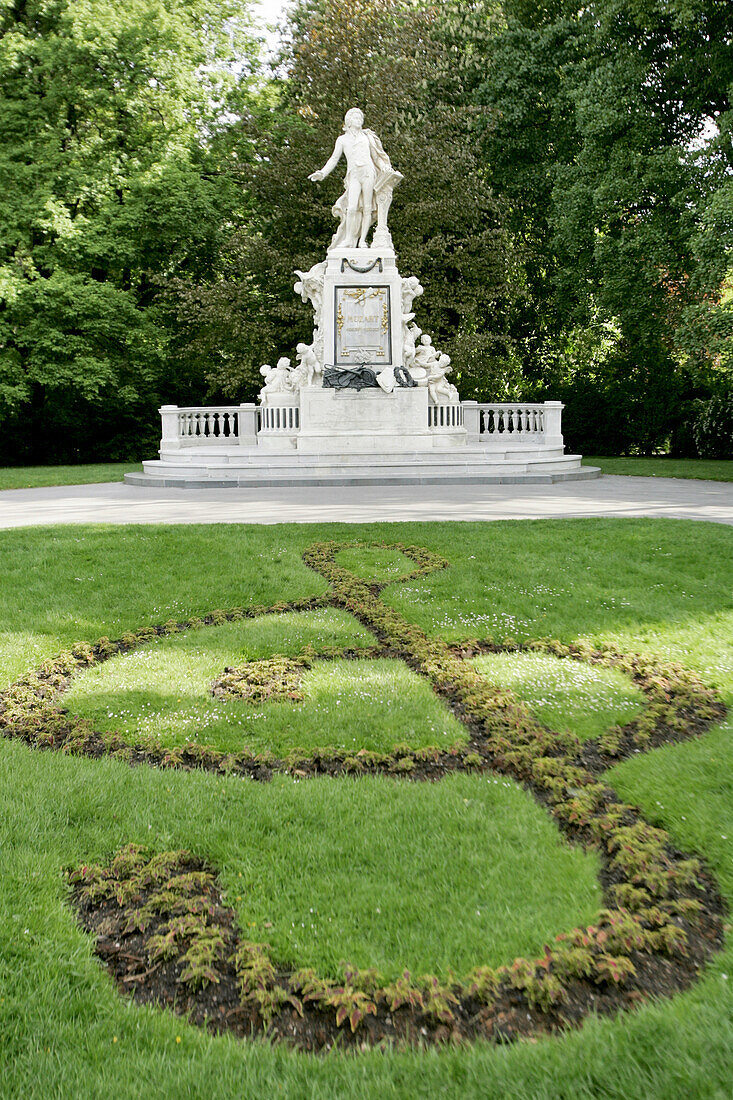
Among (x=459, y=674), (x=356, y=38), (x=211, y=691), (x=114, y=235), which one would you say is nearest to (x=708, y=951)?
(x=459, y=674)

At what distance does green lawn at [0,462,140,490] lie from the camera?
717 inches

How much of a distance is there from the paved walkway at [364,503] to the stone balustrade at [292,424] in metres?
2.87

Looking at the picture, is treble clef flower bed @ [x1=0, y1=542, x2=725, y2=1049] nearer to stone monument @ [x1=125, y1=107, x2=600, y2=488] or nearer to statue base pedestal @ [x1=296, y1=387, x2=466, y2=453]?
stone monument @ [x1=125, y1=107, x2=600, y2=488]

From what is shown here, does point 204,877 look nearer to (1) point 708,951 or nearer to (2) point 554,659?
(1) point 708,951

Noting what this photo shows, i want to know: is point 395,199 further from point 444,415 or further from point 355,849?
point 355,849

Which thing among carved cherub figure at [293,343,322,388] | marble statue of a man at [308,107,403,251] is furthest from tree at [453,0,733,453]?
carved cherub figure at [293,343,322,388]

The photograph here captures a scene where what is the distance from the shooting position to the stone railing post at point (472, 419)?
2022 centimetres

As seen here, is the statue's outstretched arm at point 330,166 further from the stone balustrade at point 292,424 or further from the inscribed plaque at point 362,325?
the stone balustrade at point 292,424

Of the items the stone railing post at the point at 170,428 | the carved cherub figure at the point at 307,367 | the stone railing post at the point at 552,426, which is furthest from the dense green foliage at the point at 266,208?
the carved cherub figure at the point at 307,367

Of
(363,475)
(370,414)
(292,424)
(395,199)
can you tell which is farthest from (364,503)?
(395,199)

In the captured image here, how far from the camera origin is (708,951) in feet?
8.43

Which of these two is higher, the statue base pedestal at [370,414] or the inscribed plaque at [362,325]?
the inscribed plaque at [362,325]

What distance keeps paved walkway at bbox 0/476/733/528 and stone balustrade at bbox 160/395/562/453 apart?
2.87 meters

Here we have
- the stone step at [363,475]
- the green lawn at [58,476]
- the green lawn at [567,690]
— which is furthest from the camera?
the green lawn at [58,476]
